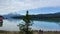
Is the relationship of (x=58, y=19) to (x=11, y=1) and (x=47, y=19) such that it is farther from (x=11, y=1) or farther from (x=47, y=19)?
(x=11, y=1)

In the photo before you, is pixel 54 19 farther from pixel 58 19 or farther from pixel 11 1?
pixel 11 1

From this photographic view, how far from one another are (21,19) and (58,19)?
1659 millimetres

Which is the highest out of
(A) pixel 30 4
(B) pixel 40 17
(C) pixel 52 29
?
(A) pixel 30 4

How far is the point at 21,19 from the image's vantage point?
26.3 feet

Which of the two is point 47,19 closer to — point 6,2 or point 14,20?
point 14,20

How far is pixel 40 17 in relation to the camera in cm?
835

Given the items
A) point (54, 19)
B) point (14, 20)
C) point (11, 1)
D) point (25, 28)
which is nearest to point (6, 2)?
point (11, 1)

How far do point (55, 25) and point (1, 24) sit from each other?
8.03 ft

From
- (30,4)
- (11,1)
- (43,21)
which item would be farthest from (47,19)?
(11,1)

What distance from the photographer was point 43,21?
8258mm

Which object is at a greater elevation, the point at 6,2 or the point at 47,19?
the point at 6,2

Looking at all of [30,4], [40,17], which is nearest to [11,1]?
[30,4]

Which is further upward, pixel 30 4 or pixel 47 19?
pixel 30 4

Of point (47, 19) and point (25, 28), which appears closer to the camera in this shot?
point (25, 28)
